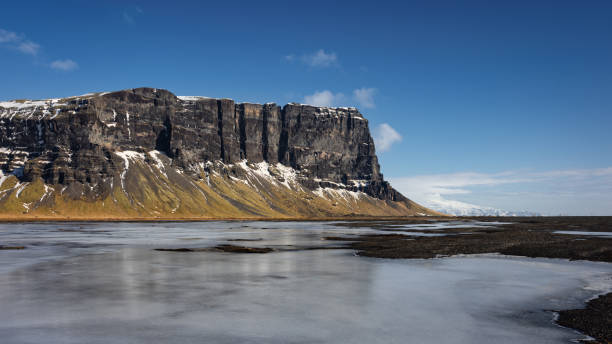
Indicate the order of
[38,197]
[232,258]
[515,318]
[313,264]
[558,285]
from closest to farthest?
1. [515,318]
2. [558,285]
3. [313,264]
4. [232,258]
5. [38,197]

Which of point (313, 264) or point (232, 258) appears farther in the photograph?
point (232, 258)

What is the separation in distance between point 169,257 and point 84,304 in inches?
944

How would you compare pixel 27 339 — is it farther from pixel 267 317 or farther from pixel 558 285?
pixel 558 285

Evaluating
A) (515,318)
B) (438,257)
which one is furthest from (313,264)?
(515,318)

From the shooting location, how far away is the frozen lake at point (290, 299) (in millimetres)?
17688

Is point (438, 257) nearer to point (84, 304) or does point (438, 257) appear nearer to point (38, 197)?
point (84, 304)

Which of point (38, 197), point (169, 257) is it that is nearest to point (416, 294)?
point (169, 257)

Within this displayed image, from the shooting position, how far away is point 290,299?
25.0 meters

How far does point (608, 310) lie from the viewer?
21172 mm

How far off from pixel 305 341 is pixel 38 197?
713 feet

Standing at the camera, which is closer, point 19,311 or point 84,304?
point 19,311

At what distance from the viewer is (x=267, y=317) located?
20.5m

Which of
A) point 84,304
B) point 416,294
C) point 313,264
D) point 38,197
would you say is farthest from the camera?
point 38,197

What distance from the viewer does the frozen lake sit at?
696 inches
